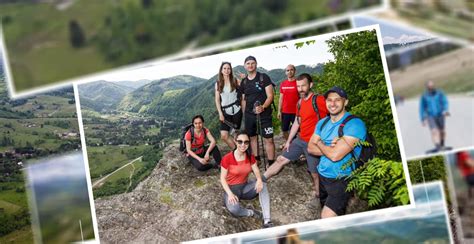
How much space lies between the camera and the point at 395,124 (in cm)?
392

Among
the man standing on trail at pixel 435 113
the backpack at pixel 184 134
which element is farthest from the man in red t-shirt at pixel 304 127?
the man standing on trail at pixel 435 113

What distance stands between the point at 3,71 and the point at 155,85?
3.67 ft

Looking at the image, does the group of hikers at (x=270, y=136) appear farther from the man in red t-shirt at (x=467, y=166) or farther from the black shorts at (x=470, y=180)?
the black shorts at (x=470, y=180)

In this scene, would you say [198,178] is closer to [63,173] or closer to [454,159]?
[63,173]

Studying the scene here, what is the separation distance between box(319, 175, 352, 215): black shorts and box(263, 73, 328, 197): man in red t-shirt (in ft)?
0.19

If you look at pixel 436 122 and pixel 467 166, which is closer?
pixel 436 122

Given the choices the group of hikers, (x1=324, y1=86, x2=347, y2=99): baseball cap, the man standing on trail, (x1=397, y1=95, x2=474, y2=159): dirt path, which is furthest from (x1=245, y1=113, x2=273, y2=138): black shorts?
the man standing on trail

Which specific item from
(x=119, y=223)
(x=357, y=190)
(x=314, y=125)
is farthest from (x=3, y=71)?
(x=357, y=190)

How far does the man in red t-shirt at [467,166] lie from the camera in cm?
474

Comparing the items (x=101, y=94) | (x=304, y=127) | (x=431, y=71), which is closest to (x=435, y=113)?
(x=431, y=71)

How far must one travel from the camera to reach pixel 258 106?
4.05 metres

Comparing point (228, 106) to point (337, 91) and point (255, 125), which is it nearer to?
point (255, 125)

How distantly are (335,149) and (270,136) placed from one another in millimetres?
382

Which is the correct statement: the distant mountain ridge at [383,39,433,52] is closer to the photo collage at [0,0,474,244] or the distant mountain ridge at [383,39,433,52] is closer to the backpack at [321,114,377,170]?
the photo collage at [0,0,474,244]
